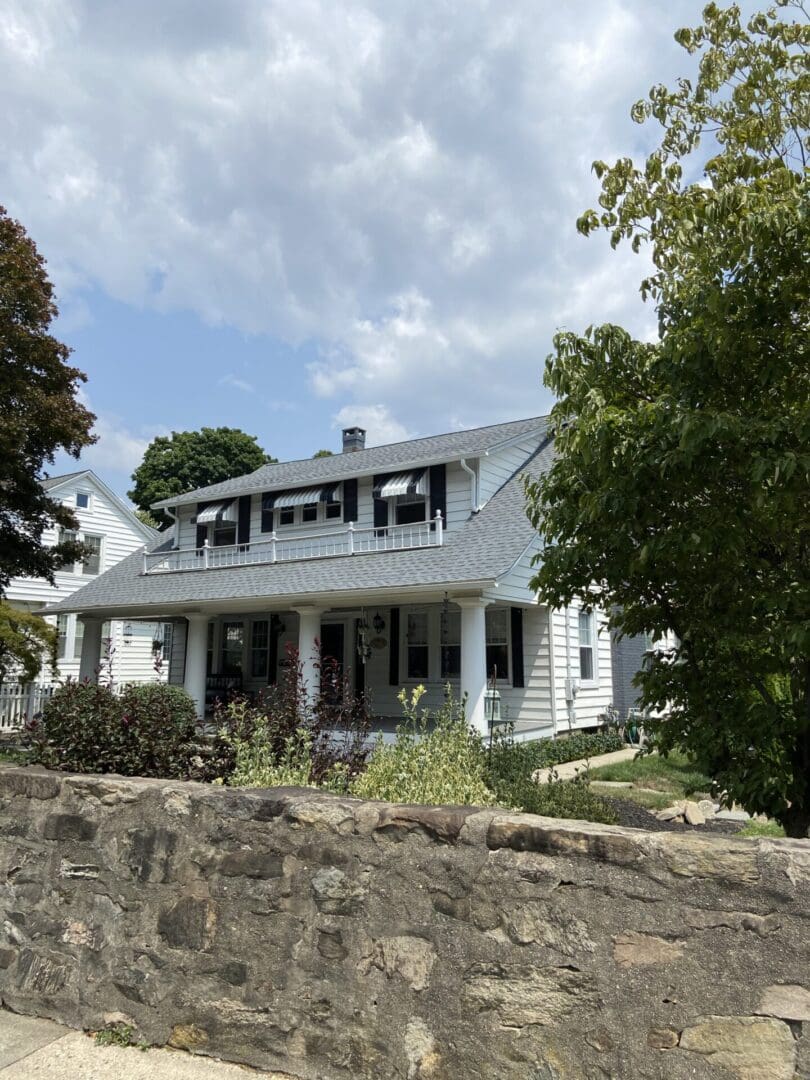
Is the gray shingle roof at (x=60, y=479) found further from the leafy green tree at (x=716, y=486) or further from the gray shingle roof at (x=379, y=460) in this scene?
the leafy green tree at (x=716, y=486)

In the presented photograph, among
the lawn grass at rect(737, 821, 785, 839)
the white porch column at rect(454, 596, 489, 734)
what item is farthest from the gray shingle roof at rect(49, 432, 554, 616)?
the lawn grass at rect(737, 821, 785, 839)

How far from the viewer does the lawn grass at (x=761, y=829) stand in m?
7.05

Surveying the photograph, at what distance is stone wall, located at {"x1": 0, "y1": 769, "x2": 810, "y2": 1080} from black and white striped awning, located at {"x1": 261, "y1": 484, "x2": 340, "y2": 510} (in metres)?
13.0

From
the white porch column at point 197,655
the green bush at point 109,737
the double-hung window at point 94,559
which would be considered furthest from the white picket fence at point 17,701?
the green bush at point 109,737

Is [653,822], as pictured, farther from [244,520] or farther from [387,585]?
[244,520]

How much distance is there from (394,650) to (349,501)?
344 cm

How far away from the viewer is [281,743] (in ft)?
19.0

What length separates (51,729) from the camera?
445 centimetres

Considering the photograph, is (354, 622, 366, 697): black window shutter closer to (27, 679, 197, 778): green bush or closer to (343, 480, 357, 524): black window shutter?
(343, 480, 357, 524): black window shutter

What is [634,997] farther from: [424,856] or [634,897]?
[424,856]

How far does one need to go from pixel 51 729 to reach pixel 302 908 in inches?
86.5

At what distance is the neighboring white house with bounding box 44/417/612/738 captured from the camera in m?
13.2

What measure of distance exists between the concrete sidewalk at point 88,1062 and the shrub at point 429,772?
167 cm

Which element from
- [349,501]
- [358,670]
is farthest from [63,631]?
[349,501]
